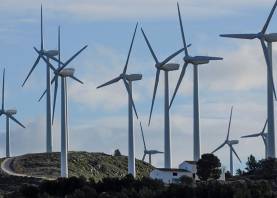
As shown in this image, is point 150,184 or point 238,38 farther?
point 238,38

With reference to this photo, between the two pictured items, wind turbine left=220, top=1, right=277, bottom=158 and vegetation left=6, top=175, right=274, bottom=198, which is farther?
wind turbine left=220, top=1, right=277, bottom=158

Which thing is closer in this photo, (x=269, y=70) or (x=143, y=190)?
(x=143, y=190)

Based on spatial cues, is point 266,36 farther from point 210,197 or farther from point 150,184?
point 210,197

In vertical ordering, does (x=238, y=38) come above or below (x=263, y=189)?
above

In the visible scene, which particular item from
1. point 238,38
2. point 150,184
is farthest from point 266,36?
point 150,184

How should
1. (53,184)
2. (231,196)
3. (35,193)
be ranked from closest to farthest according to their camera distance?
(231,196)
(35,193)
(53,184)

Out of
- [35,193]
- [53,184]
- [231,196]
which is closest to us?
[231,196]

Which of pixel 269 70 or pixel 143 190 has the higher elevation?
pixel 269 70

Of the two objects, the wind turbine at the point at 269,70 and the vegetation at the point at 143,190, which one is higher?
the wind turbine at the point at 269,70

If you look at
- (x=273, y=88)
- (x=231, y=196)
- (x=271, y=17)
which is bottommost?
(x=231, y=196)

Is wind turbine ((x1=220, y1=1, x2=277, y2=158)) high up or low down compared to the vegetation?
up

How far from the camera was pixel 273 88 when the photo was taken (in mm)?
187250

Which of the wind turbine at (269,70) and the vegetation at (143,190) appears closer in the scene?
the vegetation at (143,190)

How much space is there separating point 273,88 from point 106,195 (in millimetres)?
44144
